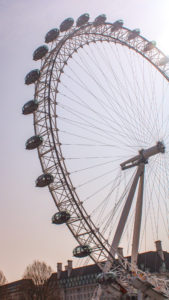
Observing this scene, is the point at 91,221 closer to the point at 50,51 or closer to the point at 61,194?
the point at 61,194

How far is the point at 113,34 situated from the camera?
120ft

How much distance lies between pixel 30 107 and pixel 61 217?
31.3 feet

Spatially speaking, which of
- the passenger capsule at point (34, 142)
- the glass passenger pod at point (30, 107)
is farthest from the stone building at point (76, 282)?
the glass passenger pod at point (30, 107)

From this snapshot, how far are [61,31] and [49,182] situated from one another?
15166 millimetres

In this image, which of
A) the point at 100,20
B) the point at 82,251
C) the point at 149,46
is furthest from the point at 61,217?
the point at 149,46

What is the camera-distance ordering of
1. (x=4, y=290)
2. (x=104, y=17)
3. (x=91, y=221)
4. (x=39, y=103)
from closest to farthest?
(x=91, y=221), (x=39, y=103), (x=104, y=17), (x=4, y=290)

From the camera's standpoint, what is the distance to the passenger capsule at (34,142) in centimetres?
2742

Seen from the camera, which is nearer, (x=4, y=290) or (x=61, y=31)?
(x=61, y=31)

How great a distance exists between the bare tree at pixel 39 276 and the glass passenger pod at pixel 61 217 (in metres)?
31.9

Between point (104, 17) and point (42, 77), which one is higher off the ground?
point (104, 17)

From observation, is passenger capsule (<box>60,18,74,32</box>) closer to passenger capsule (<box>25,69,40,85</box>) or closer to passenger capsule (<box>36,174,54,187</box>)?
passenger capsule (<box>25,69,40,85</box>)

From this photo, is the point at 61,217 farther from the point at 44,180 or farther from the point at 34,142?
the point at 34,142

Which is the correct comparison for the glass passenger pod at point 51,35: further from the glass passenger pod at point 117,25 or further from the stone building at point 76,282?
the stone building at point 76,282

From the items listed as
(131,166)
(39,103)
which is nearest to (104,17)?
(39,103)
